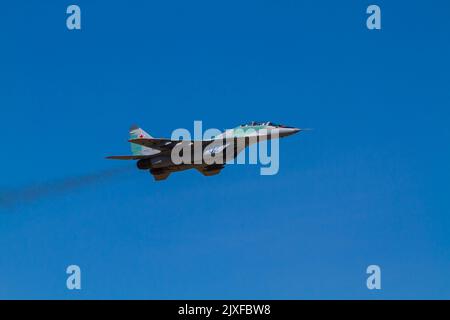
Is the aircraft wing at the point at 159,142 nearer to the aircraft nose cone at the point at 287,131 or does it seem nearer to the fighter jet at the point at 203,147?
the fighter jet at the point at 203,147

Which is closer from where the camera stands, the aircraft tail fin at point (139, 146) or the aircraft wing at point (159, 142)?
the aircraft wing at point (159, 142)

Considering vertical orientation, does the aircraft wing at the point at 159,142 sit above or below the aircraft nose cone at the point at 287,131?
below

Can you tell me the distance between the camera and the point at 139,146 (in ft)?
212

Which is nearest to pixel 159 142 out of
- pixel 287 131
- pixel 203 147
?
pixel 203 147

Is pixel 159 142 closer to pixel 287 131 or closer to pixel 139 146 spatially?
pixel 139 146

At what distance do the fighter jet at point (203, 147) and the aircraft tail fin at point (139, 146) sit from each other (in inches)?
47.5

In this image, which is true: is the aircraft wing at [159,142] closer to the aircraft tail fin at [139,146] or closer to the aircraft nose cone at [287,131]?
the aircraft tail fin at [139,146]

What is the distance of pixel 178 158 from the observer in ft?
202

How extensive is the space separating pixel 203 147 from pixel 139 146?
5964 mm

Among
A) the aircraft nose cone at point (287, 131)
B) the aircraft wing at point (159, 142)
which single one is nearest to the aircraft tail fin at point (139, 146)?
the aircraft wing at point (159, 142)

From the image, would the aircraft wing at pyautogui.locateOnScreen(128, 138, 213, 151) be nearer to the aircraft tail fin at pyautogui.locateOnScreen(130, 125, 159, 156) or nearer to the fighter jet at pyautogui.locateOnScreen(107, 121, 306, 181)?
the fighter jet at pyautogui.locateOnScreen(107, 121, 306, 181)

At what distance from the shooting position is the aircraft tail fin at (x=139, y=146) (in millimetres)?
63812
